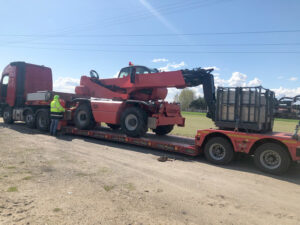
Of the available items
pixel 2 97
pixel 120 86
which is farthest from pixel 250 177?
pixel 2 97

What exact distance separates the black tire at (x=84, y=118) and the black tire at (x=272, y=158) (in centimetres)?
691

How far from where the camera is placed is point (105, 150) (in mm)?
7777

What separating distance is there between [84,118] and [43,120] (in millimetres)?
2829

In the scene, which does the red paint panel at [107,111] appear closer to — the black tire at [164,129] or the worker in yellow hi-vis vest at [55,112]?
the worker in yellow hi-vis vest at [55,112]

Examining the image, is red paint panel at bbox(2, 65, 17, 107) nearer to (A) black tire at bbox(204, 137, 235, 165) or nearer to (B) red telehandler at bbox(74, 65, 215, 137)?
(B) red telehandler at bbox(74, 65, 215, 137)

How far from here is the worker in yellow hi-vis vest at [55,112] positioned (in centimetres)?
1042

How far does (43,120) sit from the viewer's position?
11641mm

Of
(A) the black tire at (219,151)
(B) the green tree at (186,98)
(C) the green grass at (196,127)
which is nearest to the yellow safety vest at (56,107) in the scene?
(C) the green grass at (196,127)

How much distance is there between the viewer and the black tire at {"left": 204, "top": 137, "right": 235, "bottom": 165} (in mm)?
6363

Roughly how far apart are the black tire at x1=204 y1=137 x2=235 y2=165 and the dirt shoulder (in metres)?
0.25

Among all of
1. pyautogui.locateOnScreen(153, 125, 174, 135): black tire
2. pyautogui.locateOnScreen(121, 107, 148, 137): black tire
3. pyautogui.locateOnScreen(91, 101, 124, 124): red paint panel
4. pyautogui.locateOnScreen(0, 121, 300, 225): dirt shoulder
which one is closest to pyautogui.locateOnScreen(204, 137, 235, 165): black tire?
pyautogui.locateOnScreen(0, 121, 300, 225): dirt shoulder

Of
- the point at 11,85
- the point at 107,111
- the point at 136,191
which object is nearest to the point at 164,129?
the point at 107,111

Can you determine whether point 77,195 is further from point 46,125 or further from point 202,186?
point 46,125

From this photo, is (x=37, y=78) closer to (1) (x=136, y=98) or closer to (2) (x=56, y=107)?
(2) (x=56, y=107)
